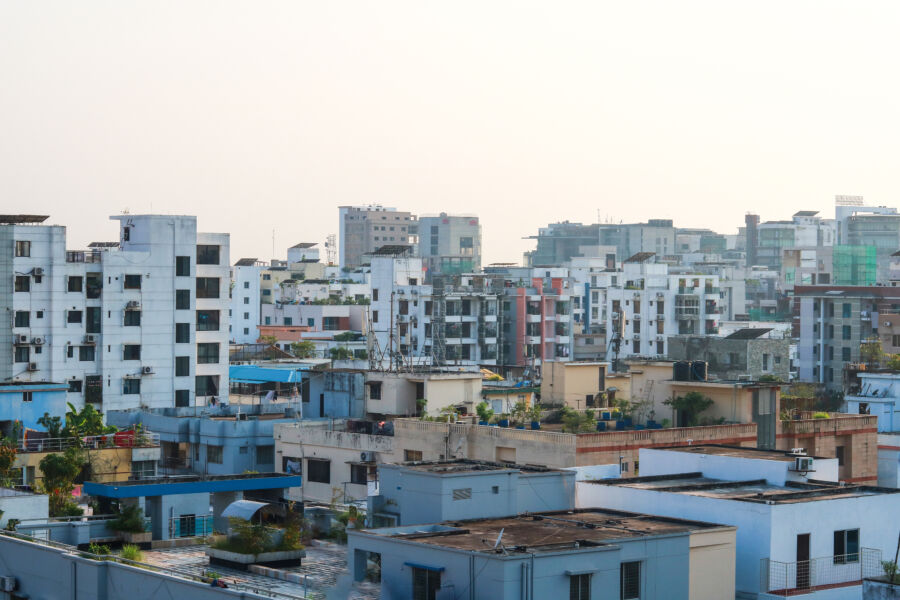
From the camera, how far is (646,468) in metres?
40.2

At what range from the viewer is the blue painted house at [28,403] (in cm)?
5222

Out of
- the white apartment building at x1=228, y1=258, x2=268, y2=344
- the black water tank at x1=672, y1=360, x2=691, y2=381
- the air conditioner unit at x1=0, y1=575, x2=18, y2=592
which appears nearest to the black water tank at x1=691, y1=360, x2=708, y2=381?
the black water tank at x1=672, y1=360, x2=691, y2=381

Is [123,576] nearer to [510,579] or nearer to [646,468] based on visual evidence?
[510,579]

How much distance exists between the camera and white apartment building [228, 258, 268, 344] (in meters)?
147

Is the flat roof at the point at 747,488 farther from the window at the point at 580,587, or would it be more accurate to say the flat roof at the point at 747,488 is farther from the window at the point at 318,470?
the window at the point at 318,470

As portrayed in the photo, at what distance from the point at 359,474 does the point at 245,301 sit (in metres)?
98.5

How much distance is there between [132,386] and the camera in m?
76.3

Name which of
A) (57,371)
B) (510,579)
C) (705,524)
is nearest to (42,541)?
(510,579)

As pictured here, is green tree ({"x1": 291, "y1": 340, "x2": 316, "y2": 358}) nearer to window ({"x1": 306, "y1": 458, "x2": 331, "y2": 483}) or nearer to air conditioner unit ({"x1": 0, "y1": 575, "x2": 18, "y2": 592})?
window ({"x1": 306, "y1": 458, "x2": 331, "y2": 483})

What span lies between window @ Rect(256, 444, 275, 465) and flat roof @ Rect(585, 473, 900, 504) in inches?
903

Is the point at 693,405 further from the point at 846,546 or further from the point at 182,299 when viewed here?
the point at 182,299

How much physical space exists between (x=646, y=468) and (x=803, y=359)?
77559 mm

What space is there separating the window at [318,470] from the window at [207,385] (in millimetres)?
25632

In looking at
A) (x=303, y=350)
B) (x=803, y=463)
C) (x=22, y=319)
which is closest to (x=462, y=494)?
(x=803, y=463)
